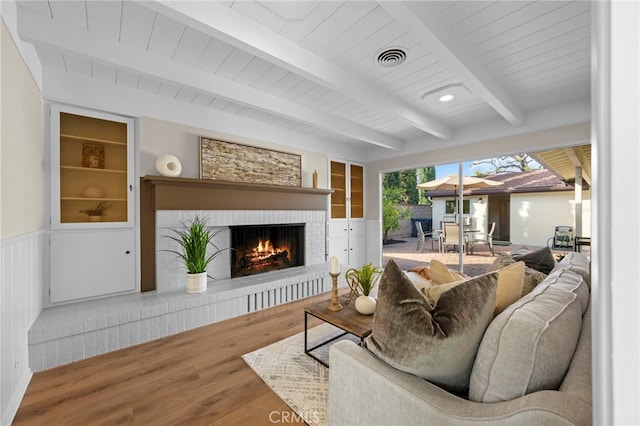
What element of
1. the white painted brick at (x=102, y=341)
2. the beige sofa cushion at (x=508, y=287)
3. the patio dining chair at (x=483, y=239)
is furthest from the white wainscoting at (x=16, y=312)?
the patio dining chair at (x=483, y=239)

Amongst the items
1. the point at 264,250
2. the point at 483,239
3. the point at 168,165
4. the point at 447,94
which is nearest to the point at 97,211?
the point at 168,165

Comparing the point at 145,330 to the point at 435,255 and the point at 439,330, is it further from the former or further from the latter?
the point at 435,255

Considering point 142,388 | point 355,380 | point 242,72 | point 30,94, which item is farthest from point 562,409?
point 30,94

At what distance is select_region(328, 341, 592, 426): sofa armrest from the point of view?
717 mm

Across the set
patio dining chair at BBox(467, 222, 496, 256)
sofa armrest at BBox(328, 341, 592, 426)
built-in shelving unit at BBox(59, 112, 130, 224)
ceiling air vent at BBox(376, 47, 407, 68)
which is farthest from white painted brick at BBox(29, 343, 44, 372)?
patio dining chair at BBox(467, 222, 496, 256)

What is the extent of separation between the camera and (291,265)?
4.14 metres

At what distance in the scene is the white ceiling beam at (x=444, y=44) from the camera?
61.2 inches

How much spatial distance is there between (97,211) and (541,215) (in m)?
5.44

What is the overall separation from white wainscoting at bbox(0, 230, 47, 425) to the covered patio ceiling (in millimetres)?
5164

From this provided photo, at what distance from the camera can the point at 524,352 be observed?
2.68ft

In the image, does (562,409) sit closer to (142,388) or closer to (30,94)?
(142,388)

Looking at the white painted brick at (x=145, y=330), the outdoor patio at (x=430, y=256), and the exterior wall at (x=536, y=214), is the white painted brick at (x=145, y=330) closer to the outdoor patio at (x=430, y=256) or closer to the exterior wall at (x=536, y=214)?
the outdoor patio at (x=430, y=256)

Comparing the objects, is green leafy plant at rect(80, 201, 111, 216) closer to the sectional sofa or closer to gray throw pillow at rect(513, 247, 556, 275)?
the sectional sofa

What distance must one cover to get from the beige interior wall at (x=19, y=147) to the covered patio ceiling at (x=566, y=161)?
503cm
